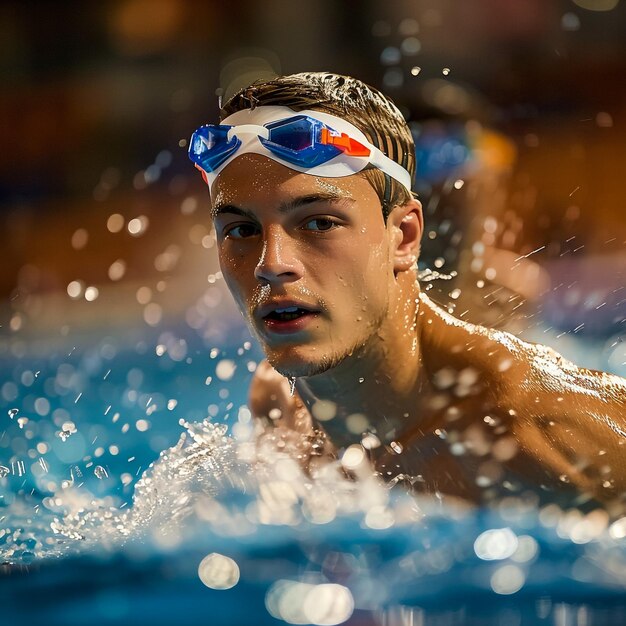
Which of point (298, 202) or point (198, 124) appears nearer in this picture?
point (298, 202)

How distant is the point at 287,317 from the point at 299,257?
16 cm

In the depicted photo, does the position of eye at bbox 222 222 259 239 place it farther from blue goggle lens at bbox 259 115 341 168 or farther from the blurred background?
the blurred background

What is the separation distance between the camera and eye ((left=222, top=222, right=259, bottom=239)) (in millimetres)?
2232

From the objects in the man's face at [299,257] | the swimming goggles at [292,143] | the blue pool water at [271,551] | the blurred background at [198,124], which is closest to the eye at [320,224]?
the man's face at [299,257]

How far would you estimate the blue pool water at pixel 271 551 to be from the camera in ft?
6.29

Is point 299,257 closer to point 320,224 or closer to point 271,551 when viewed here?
point 320,224

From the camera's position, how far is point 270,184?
2182 millimetres

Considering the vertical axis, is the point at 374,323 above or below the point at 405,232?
below

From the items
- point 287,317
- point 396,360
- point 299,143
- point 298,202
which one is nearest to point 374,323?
point 396,360

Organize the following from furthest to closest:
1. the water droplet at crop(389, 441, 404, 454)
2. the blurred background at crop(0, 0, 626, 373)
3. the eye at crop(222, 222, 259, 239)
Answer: the blurred background at crop(0, 0, 626, 373) < the water droplet at crop(389, 441, 404, 454) < the eye at crop(222, 222, 259, 239)

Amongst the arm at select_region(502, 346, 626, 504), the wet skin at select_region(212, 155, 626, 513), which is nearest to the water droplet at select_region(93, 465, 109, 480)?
the wet skin at select_region(212, 155, 626, 513)

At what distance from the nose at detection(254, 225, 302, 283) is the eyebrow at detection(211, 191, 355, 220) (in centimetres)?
6

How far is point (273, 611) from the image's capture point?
1916mm

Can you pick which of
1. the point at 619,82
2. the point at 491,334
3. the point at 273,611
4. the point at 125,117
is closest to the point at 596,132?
the point at 619,82
